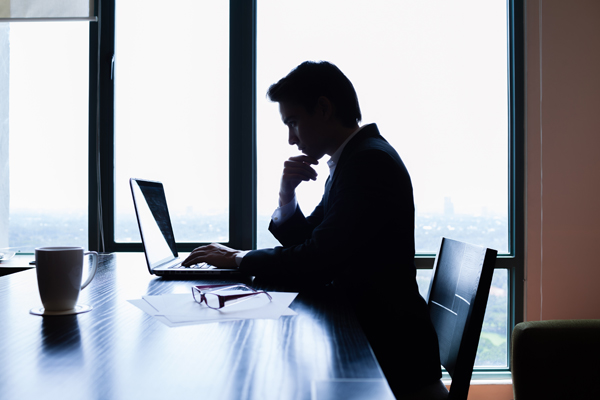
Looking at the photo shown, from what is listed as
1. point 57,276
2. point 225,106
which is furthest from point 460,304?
point 225,106

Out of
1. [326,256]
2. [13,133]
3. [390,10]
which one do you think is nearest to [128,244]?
[13,133]

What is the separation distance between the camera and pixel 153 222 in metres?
1.46

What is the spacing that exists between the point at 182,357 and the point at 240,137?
6.48 feet

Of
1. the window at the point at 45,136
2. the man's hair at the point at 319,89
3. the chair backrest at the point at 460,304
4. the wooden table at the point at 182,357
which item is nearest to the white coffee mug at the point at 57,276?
the wooden table at the point at 182,357

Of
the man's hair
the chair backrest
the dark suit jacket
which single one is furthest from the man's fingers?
the chair backrest

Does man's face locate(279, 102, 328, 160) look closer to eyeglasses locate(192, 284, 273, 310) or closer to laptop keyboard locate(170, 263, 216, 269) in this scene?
laptop keyboard locate(170, 263, 216, 269)

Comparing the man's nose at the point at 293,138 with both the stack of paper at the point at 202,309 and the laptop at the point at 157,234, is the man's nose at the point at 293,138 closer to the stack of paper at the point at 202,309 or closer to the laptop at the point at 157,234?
the laptop at the point at 157,234

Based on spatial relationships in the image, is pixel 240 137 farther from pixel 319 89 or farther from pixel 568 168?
pixel 568 168

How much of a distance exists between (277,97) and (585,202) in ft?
5.97

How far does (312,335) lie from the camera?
0.67 metres

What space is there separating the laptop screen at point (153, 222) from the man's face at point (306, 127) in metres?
0.55

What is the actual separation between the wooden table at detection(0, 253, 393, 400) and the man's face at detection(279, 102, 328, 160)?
81 centimetres

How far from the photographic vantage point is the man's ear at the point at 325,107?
1500 mm

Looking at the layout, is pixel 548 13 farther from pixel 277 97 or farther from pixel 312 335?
pixel 312 335
